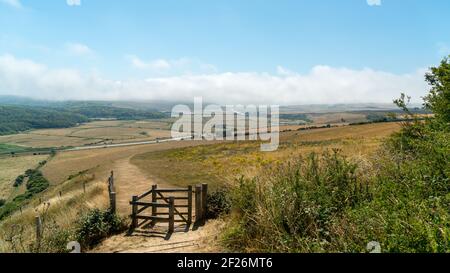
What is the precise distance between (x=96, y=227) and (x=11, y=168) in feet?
254

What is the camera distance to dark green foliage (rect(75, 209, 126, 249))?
31.9ft

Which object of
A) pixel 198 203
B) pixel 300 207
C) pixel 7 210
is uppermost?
pixel 300 207

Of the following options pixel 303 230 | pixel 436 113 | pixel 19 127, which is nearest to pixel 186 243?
pixel 303 230

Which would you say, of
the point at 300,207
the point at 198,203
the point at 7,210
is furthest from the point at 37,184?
the point at 300,207

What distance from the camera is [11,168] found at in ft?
241

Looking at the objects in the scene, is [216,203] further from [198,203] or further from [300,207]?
[300,207]

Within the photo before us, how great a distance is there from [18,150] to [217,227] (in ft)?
378

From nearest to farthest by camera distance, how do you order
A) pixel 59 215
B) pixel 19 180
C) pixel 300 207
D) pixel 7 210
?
pixel 300 207, pixel 59 215, pixel 7 210, pixel 19 180

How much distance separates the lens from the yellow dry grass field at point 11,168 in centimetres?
5415

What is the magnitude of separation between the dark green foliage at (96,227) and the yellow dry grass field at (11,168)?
47394 millimetres

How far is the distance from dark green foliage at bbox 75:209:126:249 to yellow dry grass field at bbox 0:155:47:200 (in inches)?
1866

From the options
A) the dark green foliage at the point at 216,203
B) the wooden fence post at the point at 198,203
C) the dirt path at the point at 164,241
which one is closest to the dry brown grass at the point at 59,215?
the dirt path at the point at 164,241
